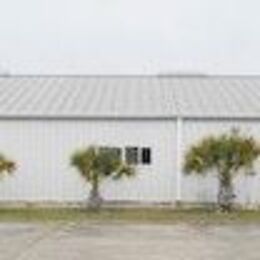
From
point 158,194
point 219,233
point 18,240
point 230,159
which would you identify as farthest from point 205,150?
point 18,240

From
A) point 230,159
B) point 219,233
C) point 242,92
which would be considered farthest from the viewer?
point 242,92

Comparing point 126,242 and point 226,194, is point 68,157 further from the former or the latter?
point 126,242

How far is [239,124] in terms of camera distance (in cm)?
2945

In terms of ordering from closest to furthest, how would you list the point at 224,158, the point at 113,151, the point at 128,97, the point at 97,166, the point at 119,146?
the point at 224,158, the point at 97,166, the point at 113,151, the point at 119,146, the point at 128,97

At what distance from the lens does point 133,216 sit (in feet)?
84.6

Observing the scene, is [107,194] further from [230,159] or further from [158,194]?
[230,159]

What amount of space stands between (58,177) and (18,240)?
1037 centimetres

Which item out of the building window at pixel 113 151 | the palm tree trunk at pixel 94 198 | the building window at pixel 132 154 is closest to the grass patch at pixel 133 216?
the palm tree trunk at pixel 94 198

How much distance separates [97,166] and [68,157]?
6.17 feet

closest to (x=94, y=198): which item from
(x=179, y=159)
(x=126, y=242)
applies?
(x=179, y=159)

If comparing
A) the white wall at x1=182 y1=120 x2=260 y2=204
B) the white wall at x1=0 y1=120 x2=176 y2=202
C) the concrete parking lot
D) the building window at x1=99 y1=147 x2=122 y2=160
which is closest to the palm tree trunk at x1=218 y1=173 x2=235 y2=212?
the white wall at x1=182 y1=120 x2=260 y2=204

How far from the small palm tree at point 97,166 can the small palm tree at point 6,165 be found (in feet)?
6.60

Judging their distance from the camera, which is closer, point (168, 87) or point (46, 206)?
point (46, 206)

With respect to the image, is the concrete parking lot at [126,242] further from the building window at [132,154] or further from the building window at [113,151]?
the building window at [132,154]
